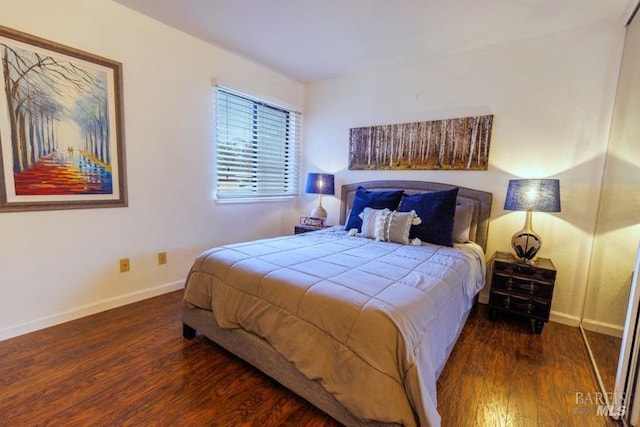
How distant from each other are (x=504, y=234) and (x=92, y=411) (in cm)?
318

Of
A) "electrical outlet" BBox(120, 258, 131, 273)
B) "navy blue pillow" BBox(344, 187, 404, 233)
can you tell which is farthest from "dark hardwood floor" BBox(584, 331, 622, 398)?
"electrical outlet" BBox(120, 258, 131, 273)

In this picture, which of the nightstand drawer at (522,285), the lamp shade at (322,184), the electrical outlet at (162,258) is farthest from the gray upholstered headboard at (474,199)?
the electrical outlet at (162,258)

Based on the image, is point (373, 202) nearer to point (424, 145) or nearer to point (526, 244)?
point (424, 145)

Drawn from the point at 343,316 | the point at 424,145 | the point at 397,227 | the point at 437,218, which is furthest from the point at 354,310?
the point at 424,145

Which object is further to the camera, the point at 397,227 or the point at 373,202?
the point at 373,202

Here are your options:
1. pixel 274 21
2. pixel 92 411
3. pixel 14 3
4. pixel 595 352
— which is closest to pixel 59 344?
pixel 92 411

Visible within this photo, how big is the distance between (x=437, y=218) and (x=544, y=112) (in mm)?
1276

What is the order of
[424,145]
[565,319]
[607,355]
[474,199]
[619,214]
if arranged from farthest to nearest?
[424,145] → [474,199] → [565,319] → [619,214] → [607,355]

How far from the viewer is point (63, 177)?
80.9 inches

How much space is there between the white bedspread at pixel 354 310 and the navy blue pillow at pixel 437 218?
1.00ft

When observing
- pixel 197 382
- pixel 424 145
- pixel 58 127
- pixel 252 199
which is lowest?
pixel 197 382

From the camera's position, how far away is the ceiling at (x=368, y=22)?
205 centimetres

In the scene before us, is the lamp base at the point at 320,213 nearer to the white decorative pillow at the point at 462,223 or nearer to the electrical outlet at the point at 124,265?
the white decorative pillow at the point at 462,223

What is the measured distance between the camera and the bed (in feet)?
3.64
